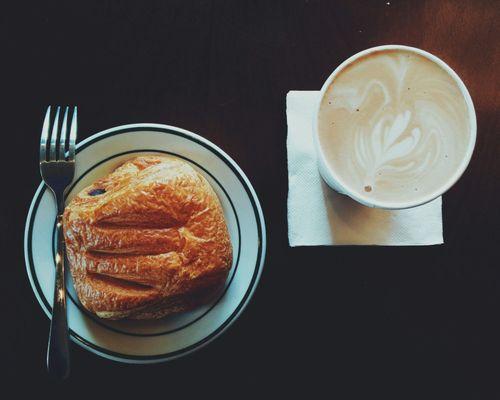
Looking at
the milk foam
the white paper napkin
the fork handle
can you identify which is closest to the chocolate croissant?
the fork handle

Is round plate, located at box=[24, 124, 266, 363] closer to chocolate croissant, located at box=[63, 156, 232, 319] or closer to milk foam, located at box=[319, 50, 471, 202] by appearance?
chocolate croissant, located at box=[63, 156, 232, 319]

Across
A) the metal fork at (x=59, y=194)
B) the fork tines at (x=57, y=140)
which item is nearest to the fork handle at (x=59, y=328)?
the metal fork at (x=59, y=194)

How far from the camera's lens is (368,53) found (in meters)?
0.92

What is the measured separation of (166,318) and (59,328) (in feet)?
0.76

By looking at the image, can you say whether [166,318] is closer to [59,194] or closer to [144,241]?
[144,241]

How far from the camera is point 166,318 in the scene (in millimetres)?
1067

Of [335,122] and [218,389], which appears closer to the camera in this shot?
[335,122]

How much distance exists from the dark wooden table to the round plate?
0.09 metres

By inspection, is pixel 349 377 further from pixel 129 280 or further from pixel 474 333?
pixel 129 280

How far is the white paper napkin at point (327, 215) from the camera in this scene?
41.8 inches

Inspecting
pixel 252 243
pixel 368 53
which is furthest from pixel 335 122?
pixel 252 243

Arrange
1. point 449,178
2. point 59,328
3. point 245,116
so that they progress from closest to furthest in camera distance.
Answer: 1. point 449,178
2. point 59,328
3. point 245,116

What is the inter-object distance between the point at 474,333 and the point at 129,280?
0.86 meters

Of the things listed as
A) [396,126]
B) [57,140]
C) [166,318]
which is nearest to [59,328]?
[166,318]
